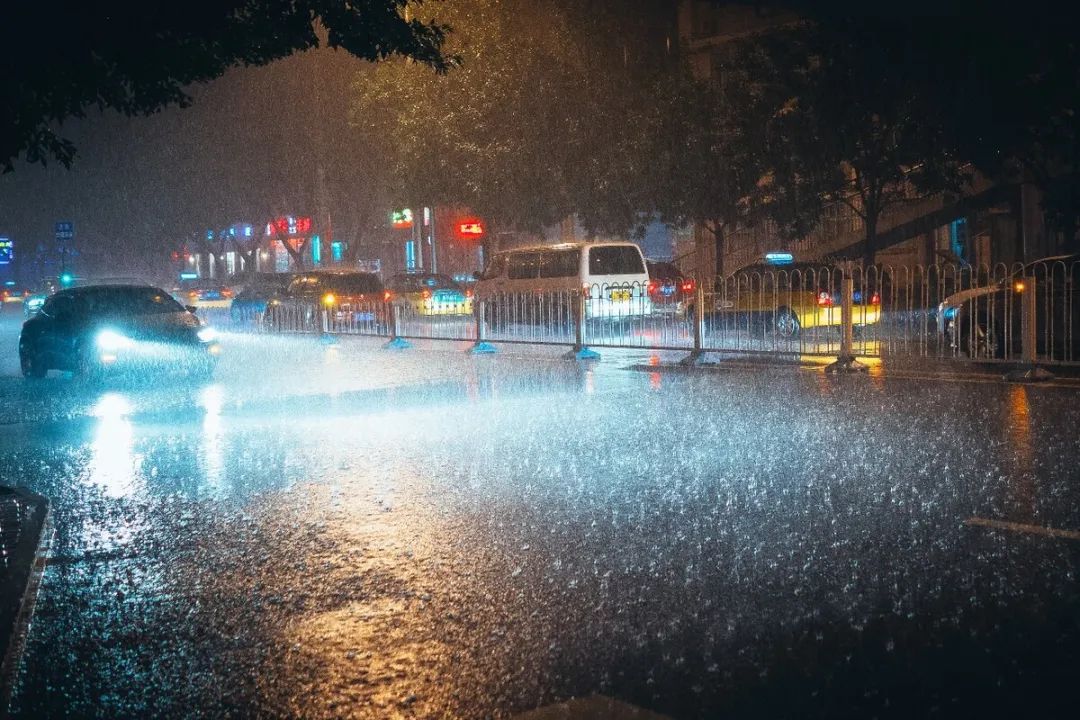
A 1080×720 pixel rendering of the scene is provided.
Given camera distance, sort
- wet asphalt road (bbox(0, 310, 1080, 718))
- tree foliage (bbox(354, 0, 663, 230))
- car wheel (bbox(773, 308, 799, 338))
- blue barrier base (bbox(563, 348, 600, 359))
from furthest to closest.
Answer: tree foliage (bbox(354, 0, 663, 230)) < car wheel (bbox(773, 308, 799, 338)) < blue barrier base (bbox(563, 348, 600, 359)) < wet asphalt road (bbox(0, 310, 1080, 718))

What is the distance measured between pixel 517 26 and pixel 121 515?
31100 millimetres

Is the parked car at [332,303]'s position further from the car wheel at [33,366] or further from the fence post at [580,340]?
the car wheel at [33,366]

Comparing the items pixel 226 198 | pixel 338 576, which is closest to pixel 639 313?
pixel 338 576

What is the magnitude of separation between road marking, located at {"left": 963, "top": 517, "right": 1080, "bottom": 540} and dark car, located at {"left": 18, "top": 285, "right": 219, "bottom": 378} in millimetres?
13917

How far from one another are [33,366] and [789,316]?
13124 millimetres

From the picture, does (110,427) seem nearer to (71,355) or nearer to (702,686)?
(71,355)

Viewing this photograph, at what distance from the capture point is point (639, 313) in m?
22.6

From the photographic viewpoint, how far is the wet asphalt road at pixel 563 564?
176 inches

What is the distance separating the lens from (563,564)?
626 cm

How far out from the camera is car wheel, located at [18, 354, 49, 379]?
19.2 m

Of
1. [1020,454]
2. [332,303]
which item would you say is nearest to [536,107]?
[332,303]

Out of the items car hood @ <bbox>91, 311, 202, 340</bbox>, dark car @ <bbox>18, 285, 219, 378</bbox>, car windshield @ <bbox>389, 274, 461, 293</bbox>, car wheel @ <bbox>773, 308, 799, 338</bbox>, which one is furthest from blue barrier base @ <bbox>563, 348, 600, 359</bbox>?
car windshield @ <bbox>389, 274, 461, 293</bbox>

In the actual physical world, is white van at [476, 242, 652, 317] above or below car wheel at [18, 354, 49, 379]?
above

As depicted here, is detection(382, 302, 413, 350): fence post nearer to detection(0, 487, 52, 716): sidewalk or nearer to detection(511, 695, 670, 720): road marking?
detection(0, 487, 52, 716): sidewalk
